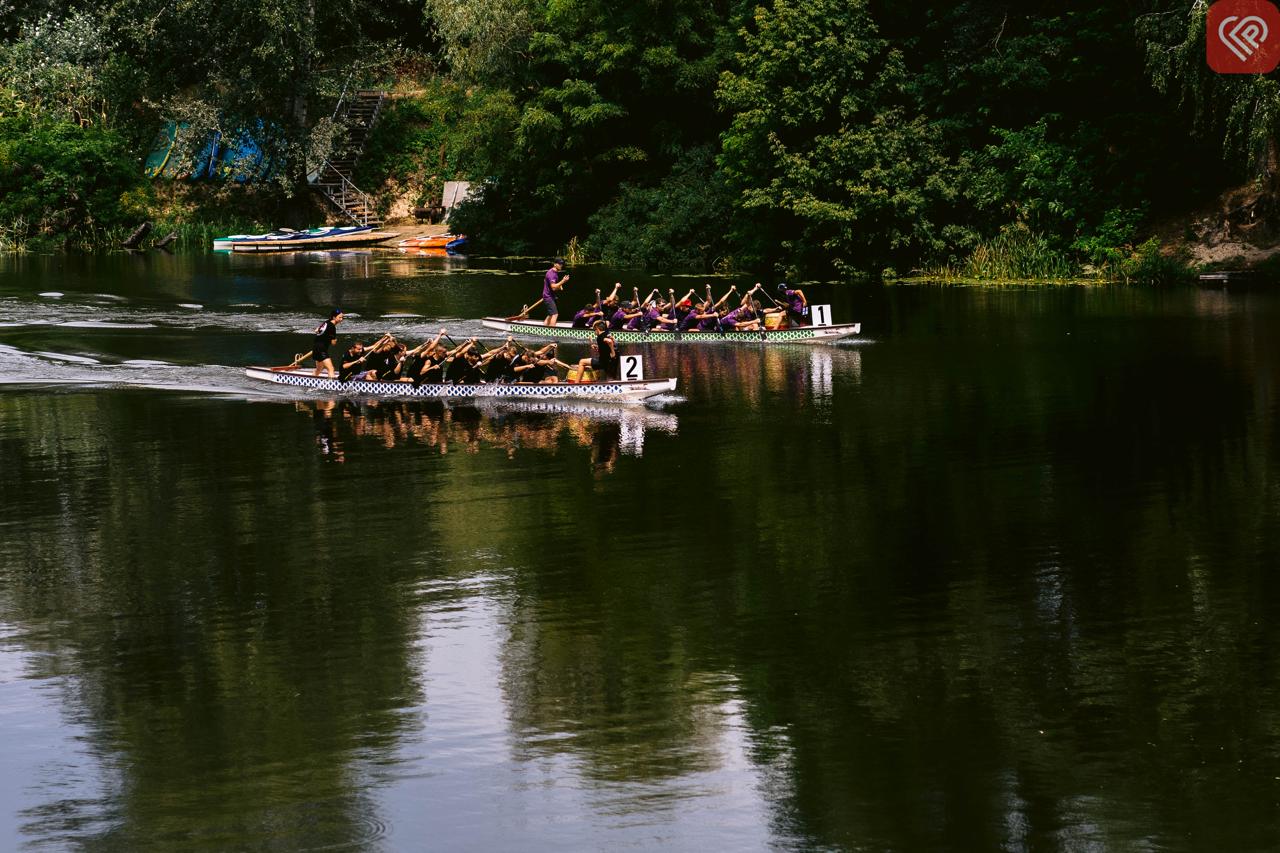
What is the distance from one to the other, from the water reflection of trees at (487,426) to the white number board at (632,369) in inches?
25.0

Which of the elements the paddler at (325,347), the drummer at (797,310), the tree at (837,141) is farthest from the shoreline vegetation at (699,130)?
the paddler at (325,347)

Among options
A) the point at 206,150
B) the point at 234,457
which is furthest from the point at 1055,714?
the point at 206,150

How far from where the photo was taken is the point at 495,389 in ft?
113

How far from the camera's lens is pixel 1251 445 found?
28.9 metres

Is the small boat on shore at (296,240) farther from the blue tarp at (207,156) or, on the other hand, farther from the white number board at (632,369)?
the white number board at (632,369)

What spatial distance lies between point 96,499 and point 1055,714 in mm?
15728

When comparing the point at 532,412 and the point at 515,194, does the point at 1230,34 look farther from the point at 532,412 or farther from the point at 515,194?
the point at 515,194

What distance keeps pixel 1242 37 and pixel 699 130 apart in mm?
25827

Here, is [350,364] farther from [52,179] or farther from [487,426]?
[52,179]

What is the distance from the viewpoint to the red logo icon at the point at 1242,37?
50.2 metres

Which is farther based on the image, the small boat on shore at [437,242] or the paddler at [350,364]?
the small boat on shore at [437,242]

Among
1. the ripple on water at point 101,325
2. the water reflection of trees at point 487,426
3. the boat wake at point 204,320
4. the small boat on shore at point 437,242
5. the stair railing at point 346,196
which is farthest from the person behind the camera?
the stair railing at point 346,196

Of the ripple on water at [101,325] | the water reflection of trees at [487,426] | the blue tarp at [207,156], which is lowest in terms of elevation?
the water reflection of trees at [487,426]

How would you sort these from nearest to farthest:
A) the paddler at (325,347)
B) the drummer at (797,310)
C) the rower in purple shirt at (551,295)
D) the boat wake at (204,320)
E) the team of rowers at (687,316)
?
the paddler at (325,347) → the team of rowers at (687,316) → the drummer at (797,310) → the rower in purple shirt at (551,295) → the boat wake at (204,320)
